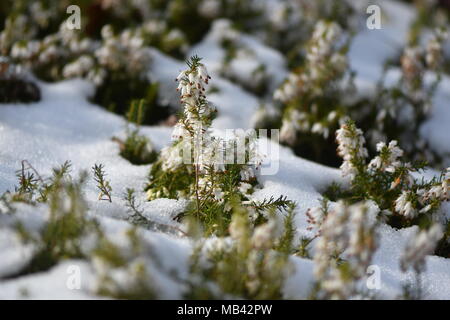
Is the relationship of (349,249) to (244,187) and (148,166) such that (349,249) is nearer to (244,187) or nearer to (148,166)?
(244,187)

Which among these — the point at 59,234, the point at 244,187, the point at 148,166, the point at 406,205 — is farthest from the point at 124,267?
the point at 406,205

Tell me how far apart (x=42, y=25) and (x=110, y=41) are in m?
1.22

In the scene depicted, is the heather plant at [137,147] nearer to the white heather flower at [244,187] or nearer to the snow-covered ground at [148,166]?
the snow-covered ground at [148,166]

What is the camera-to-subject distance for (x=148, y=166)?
127 inches

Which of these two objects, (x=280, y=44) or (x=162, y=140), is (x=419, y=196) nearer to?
(x=162, y=140)

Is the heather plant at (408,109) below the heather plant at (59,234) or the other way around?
the other way around

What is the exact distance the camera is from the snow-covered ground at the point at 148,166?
2.02 m

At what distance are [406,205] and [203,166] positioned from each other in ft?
3.83

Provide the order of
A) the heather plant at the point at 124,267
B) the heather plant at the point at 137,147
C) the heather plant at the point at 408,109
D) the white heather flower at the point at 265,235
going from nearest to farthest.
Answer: the heather plant at the point at 124,267, the white heather flower at the point at 265,235, the heather plant at the point at 137,147, the heather plant at the point at 408,109

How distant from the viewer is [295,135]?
3.85 meters

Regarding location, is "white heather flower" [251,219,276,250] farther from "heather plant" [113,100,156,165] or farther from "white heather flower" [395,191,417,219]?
"heather plant" [113,100,156,165]

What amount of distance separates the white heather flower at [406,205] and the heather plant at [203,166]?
0.66 m

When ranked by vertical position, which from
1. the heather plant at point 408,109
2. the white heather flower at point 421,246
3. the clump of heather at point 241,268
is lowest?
the clump of heather at point 241,268

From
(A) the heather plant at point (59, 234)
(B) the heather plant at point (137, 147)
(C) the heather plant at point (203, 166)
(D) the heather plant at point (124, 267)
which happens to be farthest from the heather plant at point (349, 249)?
(B) the heather plant at point (137, 147)
